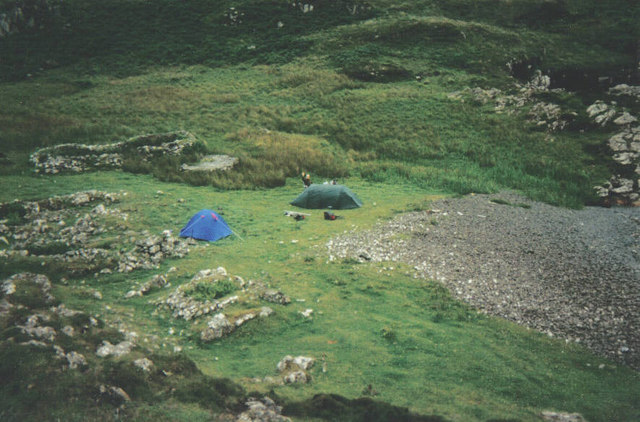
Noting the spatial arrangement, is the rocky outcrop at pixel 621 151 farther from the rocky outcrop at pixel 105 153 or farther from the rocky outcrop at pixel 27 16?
the rocky outcrop at pixel 27 16

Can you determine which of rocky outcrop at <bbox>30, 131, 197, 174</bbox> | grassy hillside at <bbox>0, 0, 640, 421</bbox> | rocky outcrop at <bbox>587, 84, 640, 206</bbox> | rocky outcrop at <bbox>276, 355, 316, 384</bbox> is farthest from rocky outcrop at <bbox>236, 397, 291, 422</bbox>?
rocky outcrop at <bbox>587, 84, 640, 206</bbox>

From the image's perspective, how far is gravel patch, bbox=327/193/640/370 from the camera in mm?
13727

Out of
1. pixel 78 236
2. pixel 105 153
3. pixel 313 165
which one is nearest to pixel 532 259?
pixel 313 165

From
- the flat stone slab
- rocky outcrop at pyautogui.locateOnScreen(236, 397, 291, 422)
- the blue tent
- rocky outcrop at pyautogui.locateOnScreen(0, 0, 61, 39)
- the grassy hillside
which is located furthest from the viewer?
rocky outcrop at pyautogui.locateOnScreen(0, 0, 61, 39)

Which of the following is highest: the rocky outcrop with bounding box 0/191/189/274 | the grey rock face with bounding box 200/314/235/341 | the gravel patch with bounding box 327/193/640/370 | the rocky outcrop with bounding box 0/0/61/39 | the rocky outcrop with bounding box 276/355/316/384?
the rocky outcrop with bounding box 0/0/61/39

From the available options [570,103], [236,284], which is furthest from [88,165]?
[570,103]

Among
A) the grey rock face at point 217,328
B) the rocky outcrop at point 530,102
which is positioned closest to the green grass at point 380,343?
the grey rock face at point 217,328

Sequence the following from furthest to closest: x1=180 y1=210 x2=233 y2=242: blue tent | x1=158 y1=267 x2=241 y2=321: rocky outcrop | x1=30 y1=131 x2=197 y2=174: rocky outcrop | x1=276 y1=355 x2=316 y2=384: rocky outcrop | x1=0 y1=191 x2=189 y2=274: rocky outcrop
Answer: x1=30 y1=131 x2=197 y2=174: rocky outcrop → x1=180 y1=210 x2=233 y2=242: blue tent → x1=0 y1=191 x2=189 y2=274: rocky outcrop → x1=158 y1=267 x2=241 y2=321: rocky outcrop → x1=276 y1=355 x2=316 y2=384: rocky outcrop

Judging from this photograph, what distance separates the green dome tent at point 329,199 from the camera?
24703 mm

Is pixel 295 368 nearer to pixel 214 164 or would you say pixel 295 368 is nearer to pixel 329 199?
pixel 329 199

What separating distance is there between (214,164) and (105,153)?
947 centimetres

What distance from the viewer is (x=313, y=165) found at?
32.8 metres

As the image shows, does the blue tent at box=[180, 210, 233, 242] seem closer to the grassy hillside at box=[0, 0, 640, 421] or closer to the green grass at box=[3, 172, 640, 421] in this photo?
the green grass at box=[3, 172, 640, 421]

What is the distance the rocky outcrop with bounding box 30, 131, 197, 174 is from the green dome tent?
14.3 m
